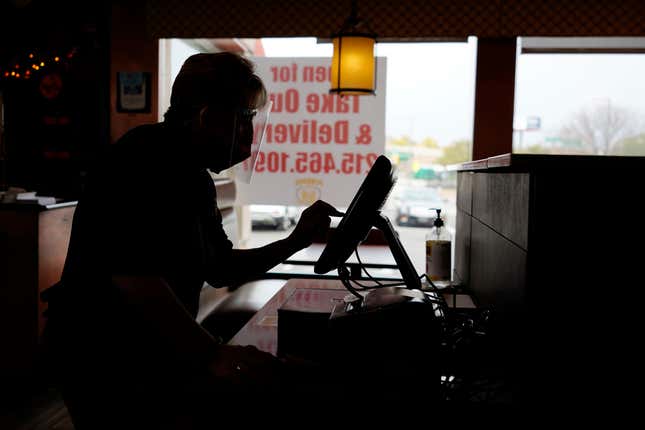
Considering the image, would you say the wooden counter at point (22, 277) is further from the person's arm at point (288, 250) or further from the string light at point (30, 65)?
the person's arm at point (288, 250)

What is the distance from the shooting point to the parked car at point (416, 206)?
166 inches

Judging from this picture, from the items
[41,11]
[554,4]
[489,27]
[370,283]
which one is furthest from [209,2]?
[370,283]

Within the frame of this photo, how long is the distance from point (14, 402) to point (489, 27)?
3611 millimetres

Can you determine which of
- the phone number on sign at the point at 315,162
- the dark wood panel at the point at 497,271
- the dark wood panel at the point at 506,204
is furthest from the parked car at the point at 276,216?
the dark wood panel at the point at 506,204

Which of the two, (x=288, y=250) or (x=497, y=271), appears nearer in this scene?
(x=497, y=271)

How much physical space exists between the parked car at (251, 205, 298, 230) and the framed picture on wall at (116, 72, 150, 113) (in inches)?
45.6

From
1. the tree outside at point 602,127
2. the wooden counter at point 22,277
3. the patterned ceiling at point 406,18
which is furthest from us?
the tree outside at point 602,127

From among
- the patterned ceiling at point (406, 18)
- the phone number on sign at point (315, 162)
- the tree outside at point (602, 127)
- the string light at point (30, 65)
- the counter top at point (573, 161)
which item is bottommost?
the counter top at point (573, 161)

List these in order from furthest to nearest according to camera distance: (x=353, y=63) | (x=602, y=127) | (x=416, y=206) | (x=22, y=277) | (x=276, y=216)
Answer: (x=276, y=216) < (x=416, y=206) < (x=602, y=127) < (x=22, y=277) < (x=353, y=63)

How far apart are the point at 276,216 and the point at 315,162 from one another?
1.78 feet

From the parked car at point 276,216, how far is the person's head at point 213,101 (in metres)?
3.32

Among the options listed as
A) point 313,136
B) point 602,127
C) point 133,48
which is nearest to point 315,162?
point 313,136

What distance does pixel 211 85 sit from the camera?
120 cm

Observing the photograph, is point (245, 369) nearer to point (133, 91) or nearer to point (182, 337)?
point (182, 337)
